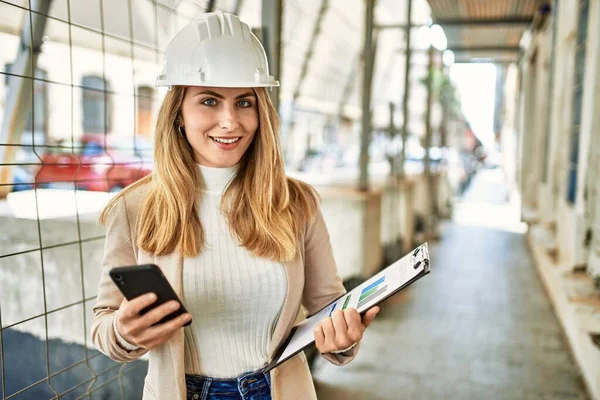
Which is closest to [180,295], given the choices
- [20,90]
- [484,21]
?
[20,90]

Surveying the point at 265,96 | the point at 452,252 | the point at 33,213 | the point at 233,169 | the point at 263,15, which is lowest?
the point at 452,252

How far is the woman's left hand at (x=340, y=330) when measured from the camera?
1.12 metres

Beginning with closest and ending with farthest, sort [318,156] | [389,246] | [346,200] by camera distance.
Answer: [346,200]
[389,246]
[318,156]

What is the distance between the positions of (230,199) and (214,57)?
0.35 meters

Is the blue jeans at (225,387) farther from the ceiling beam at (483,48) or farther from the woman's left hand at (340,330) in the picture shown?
the ceiling beam at (483,48)

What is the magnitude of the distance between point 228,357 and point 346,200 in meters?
3.79

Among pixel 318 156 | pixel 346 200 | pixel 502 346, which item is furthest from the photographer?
pixel 318 156

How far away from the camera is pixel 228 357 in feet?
4.13

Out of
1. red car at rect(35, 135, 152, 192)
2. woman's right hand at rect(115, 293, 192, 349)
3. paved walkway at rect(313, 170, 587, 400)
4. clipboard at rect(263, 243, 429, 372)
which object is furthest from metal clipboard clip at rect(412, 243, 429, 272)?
paved walkway at rect(313, 170, 587, 400)

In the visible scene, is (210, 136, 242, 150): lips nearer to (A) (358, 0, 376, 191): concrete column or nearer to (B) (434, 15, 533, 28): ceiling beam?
(A) (358, 0, 376, 191): concrete column

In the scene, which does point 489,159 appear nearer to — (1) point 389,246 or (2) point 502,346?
(1) point 389,246

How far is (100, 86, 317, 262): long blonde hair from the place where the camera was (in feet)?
4.02

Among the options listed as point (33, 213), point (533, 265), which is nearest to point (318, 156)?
point (533, 265)

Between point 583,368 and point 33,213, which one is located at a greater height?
point 33,213
